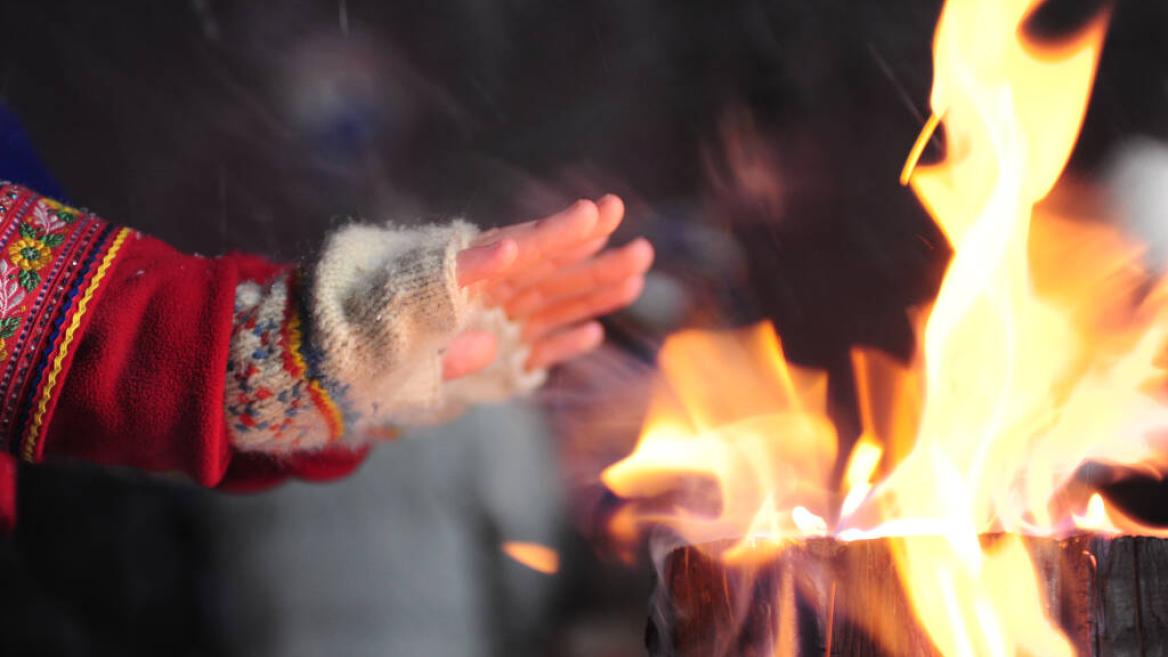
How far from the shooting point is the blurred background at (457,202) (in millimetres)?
1294

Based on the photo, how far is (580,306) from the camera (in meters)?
1.15

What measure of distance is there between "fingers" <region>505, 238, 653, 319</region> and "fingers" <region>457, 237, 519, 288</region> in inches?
8.9

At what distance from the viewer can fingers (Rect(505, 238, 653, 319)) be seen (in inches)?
43.8

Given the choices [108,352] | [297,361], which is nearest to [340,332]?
[297,361]

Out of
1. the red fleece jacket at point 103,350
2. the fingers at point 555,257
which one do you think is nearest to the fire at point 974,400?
the fingers at point 555,257

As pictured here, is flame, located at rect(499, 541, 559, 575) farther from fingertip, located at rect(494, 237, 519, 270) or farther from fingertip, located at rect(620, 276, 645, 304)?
fingertip, located at rect(494, 237, 519, 270)

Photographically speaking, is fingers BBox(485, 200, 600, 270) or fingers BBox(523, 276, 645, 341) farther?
fingers BBox(523, 276, 645, 341)

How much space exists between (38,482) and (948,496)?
3.61 ft

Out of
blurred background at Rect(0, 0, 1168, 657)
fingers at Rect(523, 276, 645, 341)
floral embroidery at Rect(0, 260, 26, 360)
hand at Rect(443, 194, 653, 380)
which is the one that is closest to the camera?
floral embroidery at Rect(0, 260, 26, 360)

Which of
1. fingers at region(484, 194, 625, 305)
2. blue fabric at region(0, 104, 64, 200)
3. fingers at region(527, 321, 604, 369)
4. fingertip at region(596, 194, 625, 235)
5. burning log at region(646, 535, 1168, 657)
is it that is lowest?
burning log at region(646, 535, 1168, 657)

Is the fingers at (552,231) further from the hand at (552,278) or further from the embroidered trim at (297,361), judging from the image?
the embroidered trim at (297,361)

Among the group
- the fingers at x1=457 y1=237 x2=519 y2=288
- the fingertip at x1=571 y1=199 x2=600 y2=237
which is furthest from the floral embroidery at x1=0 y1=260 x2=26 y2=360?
the fingertip at x1=571 y1=199 x2=600 y2=237

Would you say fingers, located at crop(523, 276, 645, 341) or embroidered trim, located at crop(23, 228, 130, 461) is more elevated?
fingers, located at crop(523, 276, 645, 341)

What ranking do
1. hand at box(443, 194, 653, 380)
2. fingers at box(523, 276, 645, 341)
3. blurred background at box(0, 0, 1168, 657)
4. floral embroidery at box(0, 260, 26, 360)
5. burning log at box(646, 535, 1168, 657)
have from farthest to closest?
1. blurred background at box(0, 0, 1168, 657)
2. fingers at box(523, 276, 645, 341)
3. hand at box(443, 194, 653, 380)
4. floral embroidery at box(0, 260, 26, 360)
5. burning log at box(646, 535, 1168, 657)
